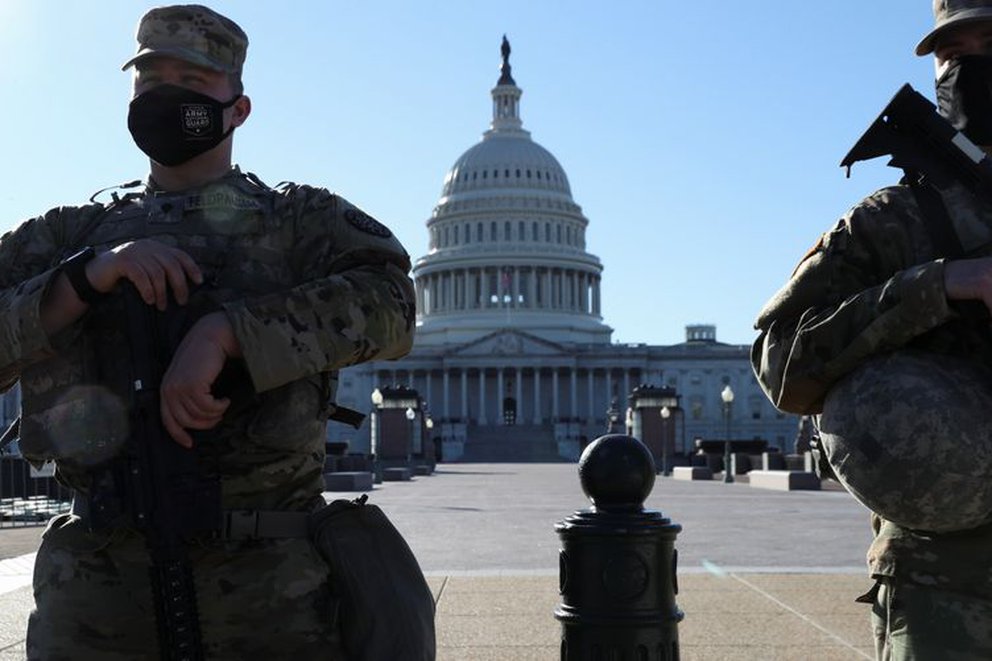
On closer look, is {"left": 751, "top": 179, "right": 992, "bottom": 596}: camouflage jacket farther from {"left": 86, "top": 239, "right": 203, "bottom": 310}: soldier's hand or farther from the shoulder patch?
{"left": 86, "top": 239, "right": 203, "bottom": 310}: soldier's hand

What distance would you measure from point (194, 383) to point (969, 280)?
181cm

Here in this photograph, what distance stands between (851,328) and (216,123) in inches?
65.7

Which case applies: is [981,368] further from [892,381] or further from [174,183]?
[174,183]

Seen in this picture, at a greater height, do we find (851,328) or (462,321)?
(462,321)

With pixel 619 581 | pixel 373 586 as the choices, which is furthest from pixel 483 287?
pixel 373 586

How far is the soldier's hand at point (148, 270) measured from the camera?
115 inches

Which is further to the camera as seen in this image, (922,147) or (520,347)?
(520,347)

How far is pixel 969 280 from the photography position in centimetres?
310

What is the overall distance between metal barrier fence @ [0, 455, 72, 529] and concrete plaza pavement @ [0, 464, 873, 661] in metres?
1.55

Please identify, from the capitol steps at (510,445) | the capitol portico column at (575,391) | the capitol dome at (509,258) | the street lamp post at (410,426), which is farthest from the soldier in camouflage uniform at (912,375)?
the capitol dome at (509,258)

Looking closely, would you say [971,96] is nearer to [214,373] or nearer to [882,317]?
[882,317]

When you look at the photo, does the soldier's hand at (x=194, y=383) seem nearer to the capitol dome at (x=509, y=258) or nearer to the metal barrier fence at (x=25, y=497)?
the metal barrier fence at (x=25, y=497)

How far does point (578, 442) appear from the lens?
104625 mm

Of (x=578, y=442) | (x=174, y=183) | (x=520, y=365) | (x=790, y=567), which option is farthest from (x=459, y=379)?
(x=174, y=183)
